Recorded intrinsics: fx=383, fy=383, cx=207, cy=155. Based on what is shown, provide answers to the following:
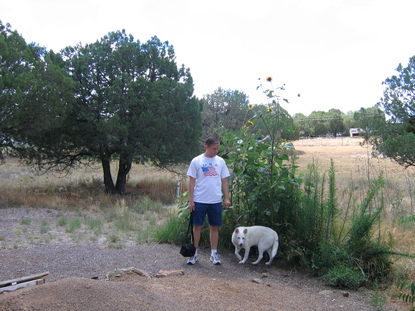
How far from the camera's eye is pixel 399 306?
4.27 metres

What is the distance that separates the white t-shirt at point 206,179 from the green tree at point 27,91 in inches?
326

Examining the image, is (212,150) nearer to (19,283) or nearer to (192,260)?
(192,260)

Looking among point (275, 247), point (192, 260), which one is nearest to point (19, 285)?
point (192, 260)

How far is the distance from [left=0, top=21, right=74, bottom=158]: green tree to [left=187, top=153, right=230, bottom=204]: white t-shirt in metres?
8.28

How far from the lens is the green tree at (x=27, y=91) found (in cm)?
1155

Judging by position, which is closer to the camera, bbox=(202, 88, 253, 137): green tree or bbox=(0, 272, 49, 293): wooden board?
bbox=(0, 272, 49, 293): wooden board

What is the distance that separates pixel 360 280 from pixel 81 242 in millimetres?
4813

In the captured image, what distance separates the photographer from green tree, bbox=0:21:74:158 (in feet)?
37.9

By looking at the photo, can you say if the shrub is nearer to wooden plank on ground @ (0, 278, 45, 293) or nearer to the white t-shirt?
the white t-shirt

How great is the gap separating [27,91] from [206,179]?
30.1ft

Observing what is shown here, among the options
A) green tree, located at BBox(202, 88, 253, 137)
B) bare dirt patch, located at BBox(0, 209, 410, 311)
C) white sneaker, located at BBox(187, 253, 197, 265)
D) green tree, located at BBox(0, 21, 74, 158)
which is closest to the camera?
bare dirt patch, located at BBox(0, 209, 410, 311)

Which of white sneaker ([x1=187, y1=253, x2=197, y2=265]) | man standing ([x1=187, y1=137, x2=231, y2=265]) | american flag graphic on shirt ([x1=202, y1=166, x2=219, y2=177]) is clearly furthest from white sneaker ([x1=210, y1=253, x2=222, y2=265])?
american flag graphic on shirt ([x1=202, y1=166, x2=219, y2=177])

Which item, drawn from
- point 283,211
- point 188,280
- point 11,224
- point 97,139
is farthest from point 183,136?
point 188,280

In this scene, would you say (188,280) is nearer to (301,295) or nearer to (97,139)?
(301,295)
